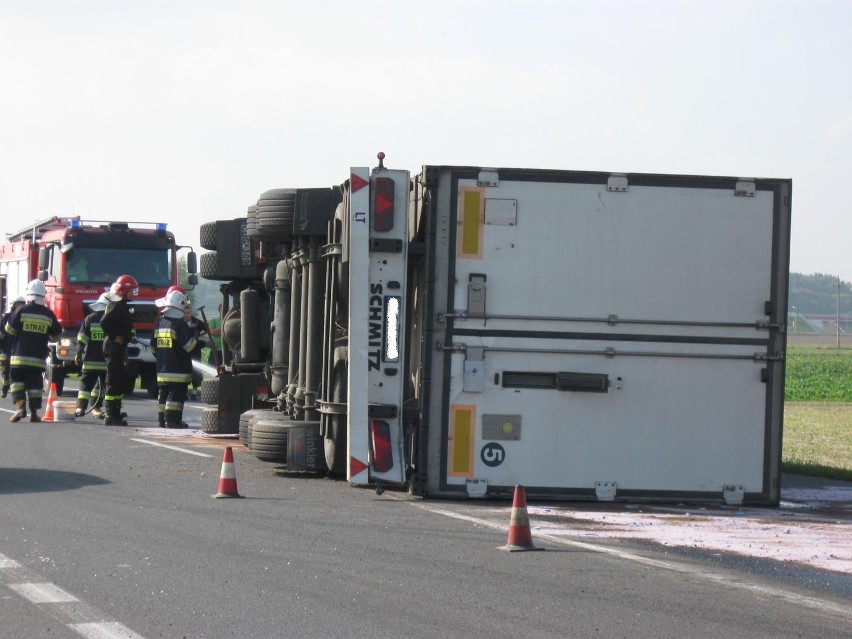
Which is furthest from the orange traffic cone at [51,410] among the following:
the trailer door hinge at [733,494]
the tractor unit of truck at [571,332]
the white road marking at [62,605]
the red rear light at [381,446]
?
the white road marking at [62,605]

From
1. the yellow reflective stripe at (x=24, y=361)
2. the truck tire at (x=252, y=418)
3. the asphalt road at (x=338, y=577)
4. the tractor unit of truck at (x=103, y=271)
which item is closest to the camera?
the asphalt road at (x=338, y=577)

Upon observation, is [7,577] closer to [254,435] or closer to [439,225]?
[439,225]

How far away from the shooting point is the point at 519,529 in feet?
28.2

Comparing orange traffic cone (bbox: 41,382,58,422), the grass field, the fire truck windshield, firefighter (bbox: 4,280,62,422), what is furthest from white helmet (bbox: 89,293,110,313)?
the grass field

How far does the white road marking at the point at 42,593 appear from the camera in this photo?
6.79 meters

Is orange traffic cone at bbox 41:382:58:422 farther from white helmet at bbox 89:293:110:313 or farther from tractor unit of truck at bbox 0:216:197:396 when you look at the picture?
tractor unit of truck at bbox 0:216:197:396

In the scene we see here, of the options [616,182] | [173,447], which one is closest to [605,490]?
[616,182]

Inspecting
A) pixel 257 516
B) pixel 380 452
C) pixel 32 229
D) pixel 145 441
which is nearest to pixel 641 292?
pixel 380 452

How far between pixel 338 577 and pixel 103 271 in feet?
60.1

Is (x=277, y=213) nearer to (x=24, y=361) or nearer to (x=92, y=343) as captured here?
(x=24, y=361)

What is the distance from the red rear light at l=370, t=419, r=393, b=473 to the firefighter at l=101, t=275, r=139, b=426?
7989 mm

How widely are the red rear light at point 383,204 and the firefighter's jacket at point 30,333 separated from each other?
8654 mm

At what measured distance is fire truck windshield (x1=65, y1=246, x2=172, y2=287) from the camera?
81.0 ft

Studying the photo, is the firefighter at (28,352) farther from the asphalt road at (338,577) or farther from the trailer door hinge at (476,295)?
the trailer door hinge at (476,295)
